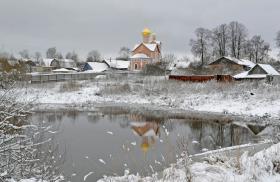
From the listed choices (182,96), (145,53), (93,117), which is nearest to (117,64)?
(145,53)

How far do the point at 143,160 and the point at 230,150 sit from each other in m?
2.74

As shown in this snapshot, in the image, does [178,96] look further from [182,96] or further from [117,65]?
[117,65]

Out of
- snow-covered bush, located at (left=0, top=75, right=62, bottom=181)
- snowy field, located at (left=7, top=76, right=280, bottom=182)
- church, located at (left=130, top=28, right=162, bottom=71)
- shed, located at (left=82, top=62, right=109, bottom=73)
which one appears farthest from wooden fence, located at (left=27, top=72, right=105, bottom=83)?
snow-covered bush, located at (left=0, top=75, right=62, bottom=181)

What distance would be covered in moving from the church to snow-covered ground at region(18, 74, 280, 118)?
1276 inches

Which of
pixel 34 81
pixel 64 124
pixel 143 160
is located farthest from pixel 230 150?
pixel 34 81

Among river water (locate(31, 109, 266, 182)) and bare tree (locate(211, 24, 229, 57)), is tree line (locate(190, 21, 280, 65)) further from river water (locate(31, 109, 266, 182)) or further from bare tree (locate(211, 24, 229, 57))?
river water (locate(31, 109, 266, 182))

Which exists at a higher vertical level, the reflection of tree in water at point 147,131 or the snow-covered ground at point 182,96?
the snow-covered ground at point 182,96

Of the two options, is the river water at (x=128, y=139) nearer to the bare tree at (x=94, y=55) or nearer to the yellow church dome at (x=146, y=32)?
the yellow church dome at (x=146, y=32)

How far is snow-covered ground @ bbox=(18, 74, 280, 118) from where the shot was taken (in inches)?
1184

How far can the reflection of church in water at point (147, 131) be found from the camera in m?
16.1

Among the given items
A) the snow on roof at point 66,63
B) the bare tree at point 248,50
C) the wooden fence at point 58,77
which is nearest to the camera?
the wooden fence at point 58,77

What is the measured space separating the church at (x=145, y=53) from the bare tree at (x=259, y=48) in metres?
20.8

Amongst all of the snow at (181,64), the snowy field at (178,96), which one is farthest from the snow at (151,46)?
the snowy field at (178,96)

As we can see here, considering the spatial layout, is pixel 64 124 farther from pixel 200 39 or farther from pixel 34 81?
pixel 200 39
